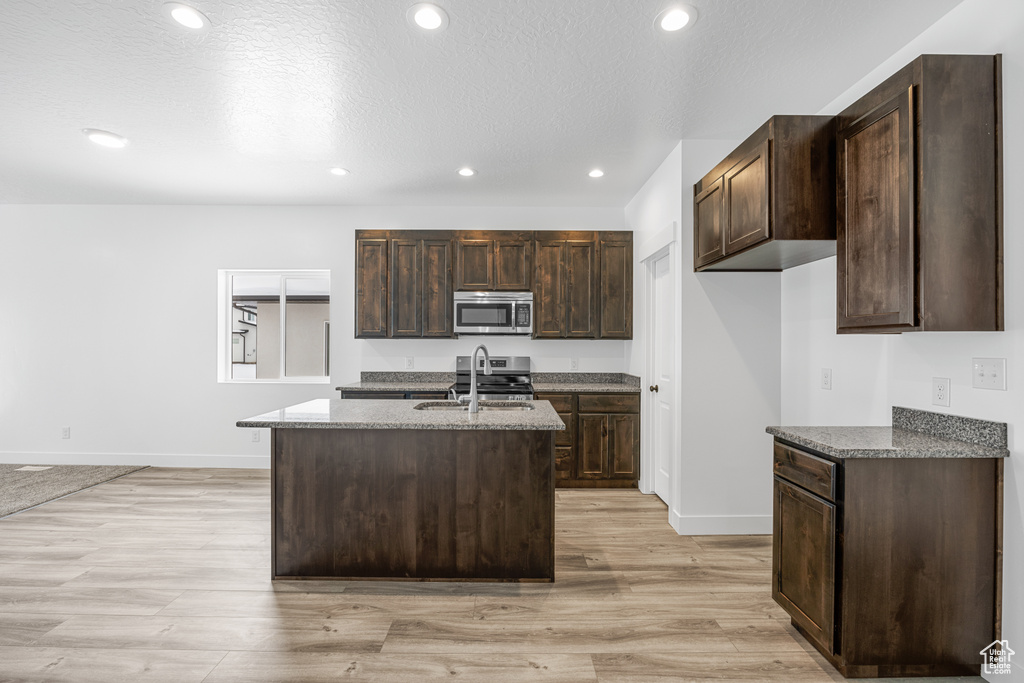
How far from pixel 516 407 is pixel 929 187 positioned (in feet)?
7.37

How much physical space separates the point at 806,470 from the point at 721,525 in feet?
5.29

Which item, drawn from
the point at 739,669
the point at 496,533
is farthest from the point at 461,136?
the point at 739,669

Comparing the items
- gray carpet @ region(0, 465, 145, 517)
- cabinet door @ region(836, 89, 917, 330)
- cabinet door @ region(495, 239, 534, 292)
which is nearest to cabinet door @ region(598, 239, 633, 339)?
cabinet door @ region(495, 239, 534, 292)

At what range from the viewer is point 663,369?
4254mm

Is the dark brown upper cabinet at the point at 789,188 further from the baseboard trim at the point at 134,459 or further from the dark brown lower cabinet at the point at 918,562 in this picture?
the baseboard trim at the point at 134,459

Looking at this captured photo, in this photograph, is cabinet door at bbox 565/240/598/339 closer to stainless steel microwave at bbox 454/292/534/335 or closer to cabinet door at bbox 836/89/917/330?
stainless steel microwave at bbox 454/292/534/335

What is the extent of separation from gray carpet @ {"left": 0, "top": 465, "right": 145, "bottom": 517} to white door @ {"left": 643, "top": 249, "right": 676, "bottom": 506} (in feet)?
16.2

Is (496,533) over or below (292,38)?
below

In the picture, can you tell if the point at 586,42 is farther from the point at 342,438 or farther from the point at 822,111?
the point at 342,438

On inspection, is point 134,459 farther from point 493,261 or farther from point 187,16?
point 187,16

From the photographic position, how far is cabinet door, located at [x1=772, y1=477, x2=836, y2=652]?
79.0 inches

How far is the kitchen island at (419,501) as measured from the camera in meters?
2.74

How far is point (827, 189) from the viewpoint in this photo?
2533 millimetres

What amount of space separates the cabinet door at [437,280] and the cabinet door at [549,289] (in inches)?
32.7
